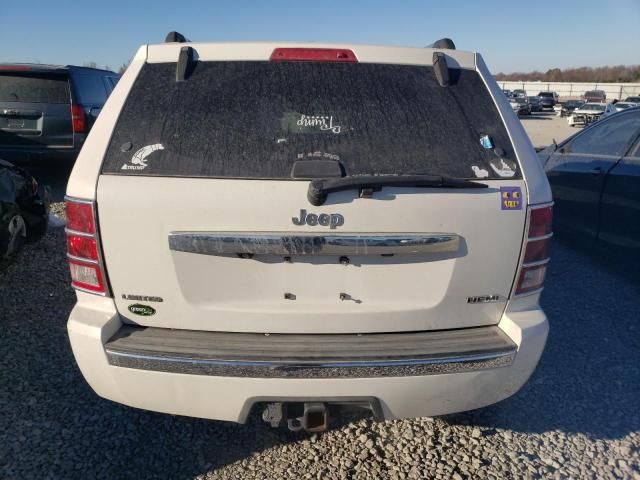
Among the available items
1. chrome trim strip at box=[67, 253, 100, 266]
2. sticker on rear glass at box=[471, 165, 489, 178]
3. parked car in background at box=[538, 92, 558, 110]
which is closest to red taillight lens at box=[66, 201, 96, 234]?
chrome trim strip at box=[67, 253, 100, 266]

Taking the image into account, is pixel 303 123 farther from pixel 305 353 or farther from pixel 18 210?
pixel 18 210

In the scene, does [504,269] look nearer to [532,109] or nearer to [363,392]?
[363,392]

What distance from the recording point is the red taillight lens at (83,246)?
7.18ft

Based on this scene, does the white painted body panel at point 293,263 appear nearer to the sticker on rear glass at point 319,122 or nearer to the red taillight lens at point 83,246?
the red taillight lens at point 83,246

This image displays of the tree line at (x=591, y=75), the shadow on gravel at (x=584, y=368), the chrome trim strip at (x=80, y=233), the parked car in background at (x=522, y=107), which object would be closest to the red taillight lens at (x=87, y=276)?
the chrome trim strip at (x=80, y=233)

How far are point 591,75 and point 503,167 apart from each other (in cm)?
11335

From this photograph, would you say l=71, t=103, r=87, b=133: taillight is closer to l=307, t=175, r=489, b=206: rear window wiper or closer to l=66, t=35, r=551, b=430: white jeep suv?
l=66, t=35, r=551, b=430: white jeep suv

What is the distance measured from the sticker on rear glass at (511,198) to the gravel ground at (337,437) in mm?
1349

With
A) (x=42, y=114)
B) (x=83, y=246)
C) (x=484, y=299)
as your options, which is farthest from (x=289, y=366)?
(x=42, y=114)

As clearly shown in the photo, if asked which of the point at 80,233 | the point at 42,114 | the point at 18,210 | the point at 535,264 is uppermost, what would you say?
the point at 42,114

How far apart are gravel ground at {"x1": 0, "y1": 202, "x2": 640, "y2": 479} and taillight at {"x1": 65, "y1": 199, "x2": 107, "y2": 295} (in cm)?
98

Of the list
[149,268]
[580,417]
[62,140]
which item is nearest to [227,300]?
[149,268]

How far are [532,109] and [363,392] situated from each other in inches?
1918

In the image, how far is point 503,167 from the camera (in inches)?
90.4
